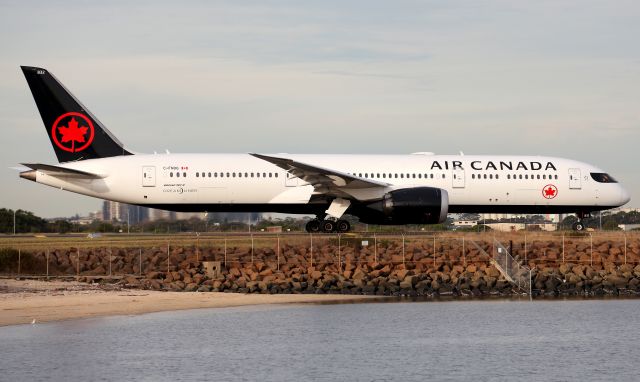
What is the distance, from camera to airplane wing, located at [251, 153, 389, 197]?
4531 centimetres

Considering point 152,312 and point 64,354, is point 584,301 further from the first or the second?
point 64,354

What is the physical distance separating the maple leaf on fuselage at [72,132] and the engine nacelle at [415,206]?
13848mm

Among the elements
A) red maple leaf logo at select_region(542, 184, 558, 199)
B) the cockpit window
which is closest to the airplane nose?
the cockpit window

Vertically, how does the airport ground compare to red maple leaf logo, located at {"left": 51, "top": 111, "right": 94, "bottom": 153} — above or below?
below

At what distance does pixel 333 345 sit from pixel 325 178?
18706 millimetres

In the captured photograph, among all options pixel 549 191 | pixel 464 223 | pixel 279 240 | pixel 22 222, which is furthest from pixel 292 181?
pixel 464 223

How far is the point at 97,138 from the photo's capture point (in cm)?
4884

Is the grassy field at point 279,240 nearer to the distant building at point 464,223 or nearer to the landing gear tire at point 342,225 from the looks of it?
the landing gear tire at point 342,225

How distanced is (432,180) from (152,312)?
18880 millimetres

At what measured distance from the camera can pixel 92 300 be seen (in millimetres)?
35031

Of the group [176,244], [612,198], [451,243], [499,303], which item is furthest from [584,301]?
[176,244]

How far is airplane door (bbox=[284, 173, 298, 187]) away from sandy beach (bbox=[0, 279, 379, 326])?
10024 millimetres

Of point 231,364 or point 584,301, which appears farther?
point 584,301

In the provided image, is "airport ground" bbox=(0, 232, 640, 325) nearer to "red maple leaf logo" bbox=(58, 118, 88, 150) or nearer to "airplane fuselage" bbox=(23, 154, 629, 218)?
"airplane fuselage" bbox=(23, 154, 629, 218)
